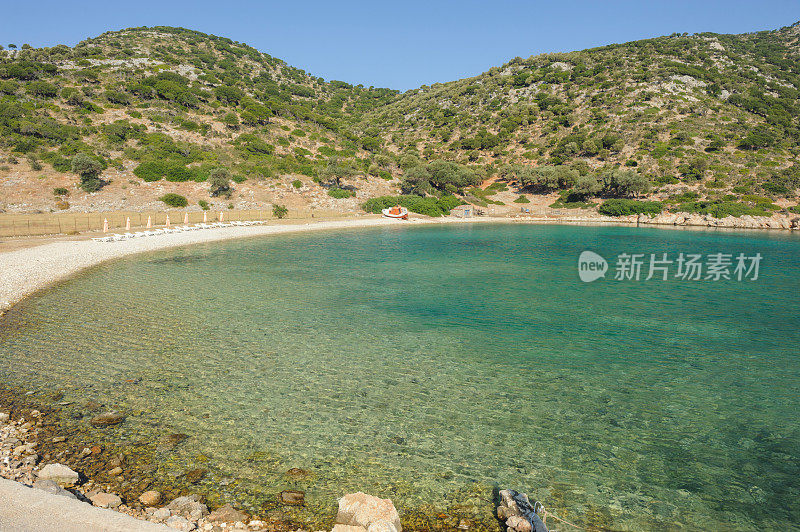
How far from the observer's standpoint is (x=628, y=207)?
61688 millimetres

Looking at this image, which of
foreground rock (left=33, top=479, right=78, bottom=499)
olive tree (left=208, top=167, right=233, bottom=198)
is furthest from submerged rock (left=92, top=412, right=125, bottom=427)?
olive tree (left=208, top=167, right=233, bottom=198)

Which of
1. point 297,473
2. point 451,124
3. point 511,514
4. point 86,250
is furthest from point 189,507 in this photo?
point 451,124

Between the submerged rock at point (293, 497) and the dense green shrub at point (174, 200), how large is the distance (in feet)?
170

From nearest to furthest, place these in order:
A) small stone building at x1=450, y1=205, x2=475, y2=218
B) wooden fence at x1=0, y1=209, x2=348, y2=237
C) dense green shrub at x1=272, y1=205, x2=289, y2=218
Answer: wooden fence at x1=0, y1=209, x2=348, y2=237, dense green shrub at x1=272, y1=205, x2=289, y2=218, small stone building at x1=450, y1=205, x2=475, y2=218

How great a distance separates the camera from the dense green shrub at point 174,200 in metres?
50.3

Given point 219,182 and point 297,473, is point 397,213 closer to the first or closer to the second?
point 219,182

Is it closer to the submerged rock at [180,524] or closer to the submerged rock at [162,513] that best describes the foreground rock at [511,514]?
the submerged rock at [180,524]

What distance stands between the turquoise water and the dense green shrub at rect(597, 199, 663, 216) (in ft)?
141

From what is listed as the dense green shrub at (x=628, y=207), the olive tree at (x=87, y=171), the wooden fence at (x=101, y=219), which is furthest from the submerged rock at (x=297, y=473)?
the dense green shrub at (x=628, y=207)

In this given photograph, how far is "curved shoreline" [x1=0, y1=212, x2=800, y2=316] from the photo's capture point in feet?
61.8

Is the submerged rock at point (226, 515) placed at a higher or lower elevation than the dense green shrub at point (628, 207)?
lower

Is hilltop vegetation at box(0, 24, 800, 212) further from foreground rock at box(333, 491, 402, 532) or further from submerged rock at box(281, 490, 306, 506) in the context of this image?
foreground rock at box(333, 491, 402, 532)

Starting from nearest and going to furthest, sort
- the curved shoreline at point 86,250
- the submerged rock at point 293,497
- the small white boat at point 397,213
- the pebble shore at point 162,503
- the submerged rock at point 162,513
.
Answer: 1. the pebble shore at point 162,503
2. the submerged rock at point 162,513
3. the submerged rock at point 293,497
4. the curved shoreline at point 86,250
5. the small white boat at point 397,213

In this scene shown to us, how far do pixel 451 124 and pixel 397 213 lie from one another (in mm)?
50795
